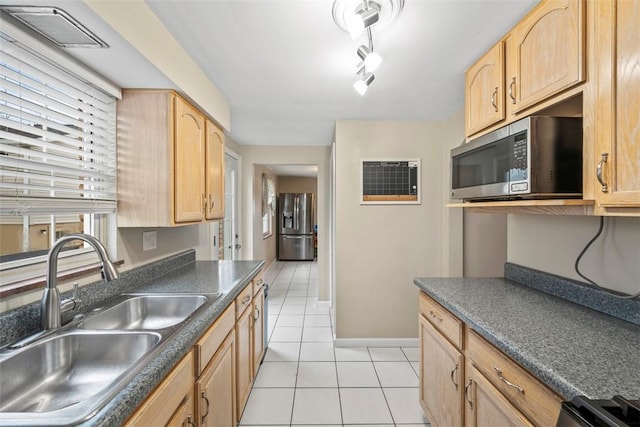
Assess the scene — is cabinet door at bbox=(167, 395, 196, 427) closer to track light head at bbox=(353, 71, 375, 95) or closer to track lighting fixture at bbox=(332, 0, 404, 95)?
track lighting fixture at bbox=(332, 0, 404, 95)

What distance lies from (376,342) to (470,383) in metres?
1.73

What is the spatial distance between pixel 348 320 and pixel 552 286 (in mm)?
1827

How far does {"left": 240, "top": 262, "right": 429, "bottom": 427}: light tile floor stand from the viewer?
1.94m

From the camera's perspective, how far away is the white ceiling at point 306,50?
1328mm

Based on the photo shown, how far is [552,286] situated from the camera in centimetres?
156

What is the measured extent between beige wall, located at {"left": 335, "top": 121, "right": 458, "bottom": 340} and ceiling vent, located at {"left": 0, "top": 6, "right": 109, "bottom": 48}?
2.09 m

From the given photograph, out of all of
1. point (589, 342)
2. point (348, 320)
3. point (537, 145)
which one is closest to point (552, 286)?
point (589, 342)

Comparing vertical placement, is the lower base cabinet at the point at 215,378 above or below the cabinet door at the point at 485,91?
below

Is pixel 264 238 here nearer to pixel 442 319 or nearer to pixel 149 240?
pixel 149 240

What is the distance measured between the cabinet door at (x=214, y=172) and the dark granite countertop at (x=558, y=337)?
1650 millimetres

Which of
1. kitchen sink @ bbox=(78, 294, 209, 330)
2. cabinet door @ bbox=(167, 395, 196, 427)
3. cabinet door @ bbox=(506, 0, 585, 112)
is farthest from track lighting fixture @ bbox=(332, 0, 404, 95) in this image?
cabinet door @ bbox=(167, 395, 196, 427)

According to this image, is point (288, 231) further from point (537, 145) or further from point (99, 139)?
point (537, 145)

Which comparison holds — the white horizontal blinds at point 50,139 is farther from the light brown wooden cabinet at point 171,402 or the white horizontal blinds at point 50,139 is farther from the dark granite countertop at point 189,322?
the light brown wooden cabinet at point 171,402

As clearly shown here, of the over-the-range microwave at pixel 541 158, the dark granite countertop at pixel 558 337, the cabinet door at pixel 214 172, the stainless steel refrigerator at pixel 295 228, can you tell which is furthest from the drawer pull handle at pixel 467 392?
the stainless steel refrigerator at pixel 295 228
